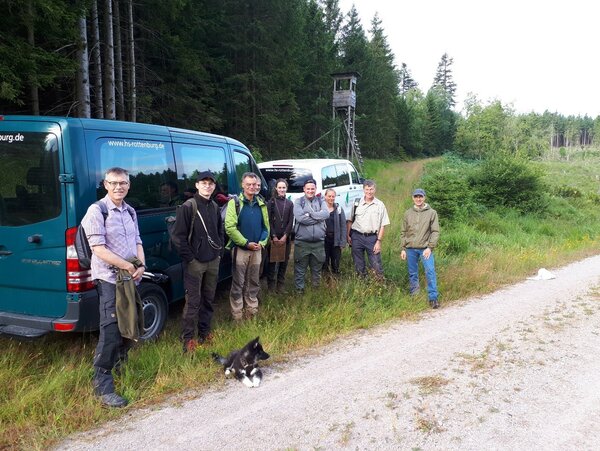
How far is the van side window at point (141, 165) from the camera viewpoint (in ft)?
13.4

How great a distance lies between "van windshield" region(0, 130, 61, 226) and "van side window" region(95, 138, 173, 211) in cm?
38

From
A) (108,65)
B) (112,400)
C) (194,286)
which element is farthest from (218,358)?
(108,65)

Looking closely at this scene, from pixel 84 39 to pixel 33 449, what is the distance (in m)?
9.21

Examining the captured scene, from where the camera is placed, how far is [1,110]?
10062 mm

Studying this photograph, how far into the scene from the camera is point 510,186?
16250mm

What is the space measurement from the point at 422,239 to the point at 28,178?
5.16m

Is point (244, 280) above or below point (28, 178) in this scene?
below

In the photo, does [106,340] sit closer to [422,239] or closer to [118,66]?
[422,239]

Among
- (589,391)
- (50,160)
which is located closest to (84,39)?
(50,160)

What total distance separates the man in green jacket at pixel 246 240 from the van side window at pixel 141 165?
822 mm

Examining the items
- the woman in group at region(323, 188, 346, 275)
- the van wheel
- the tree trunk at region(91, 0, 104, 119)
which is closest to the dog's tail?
the van wheel

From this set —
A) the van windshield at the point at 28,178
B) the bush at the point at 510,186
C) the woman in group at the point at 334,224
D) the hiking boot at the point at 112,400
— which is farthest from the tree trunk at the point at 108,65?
the bush at the point at 510,186

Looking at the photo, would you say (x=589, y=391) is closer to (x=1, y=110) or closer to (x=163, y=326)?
(x=163, y=326)

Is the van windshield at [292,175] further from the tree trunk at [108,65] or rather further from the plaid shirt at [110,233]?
the plaid shirt at [110,233]
